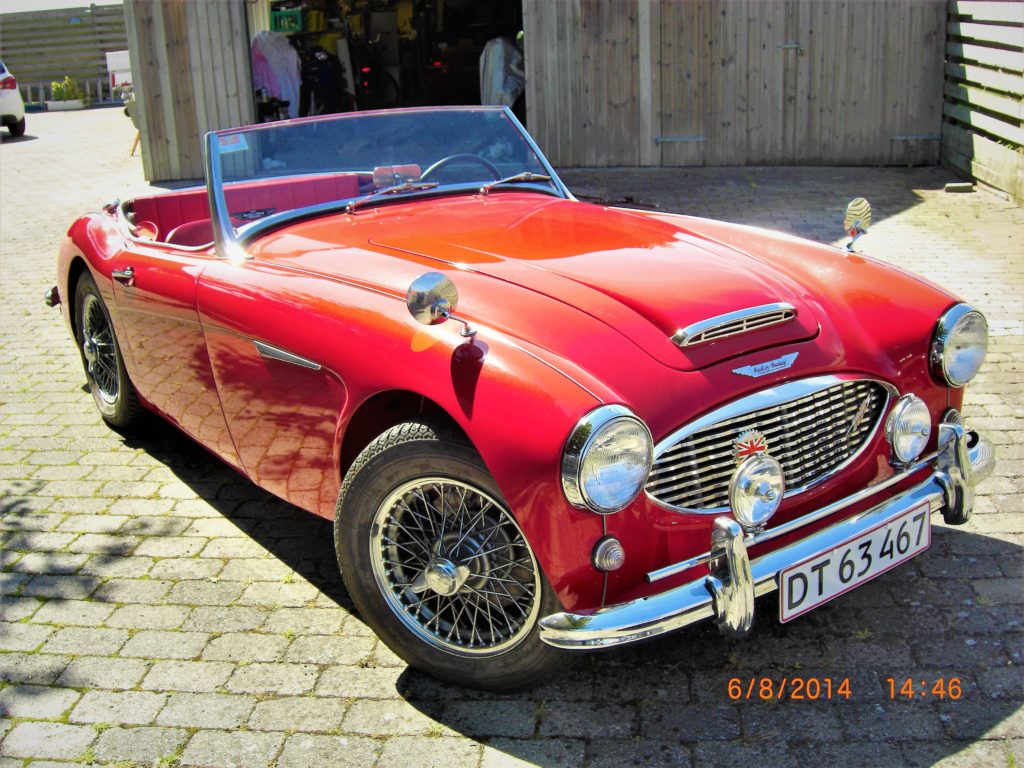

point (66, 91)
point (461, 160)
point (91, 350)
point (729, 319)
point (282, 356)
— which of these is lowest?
point (91, 350)

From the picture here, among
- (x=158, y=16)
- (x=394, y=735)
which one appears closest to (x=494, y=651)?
(x=394, y=735)

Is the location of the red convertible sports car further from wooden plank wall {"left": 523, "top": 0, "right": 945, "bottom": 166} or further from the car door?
wooden plank wall {"left": 523, "top": 0, "right": 945, "bottom": 166}

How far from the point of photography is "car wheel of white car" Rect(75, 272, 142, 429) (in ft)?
16.1

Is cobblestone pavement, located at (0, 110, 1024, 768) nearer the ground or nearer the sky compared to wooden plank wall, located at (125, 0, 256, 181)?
nearer the ground

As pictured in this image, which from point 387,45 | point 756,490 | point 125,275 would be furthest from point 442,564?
point 387,45

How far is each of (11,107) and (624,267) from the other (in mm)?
17460

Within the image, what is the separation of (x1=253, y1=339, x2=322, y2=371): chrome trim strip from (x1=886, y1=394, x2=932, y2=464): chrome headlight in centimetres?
172

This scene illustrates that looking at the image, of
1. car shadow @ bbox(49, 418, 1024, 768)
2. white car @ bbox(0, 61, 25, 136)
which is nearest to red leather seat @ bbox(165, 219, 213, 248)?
car shadow @ bbox(49, 418, 1024, 768)

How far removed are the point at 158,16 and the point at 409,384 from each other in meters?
10.3

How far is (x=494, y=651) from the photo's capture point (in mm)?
2979

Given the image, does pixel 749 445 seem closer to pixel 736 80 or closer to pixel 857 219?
pixel 857 219

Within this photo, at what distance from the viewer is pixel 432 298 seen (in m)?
2.92

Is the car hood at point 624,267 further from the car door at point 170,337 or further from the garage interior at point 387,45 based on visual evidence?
the garage interior at point 387,45

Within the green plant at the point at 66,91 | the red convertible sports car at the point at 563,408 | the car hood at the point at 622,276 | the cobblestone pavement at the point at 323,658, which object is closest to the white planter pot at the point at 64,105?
the green plant at the point at 66,91
